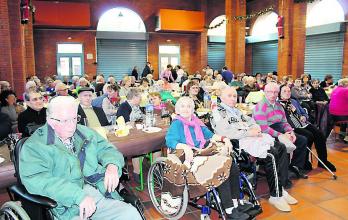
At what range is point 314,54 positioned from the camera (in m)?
13.0

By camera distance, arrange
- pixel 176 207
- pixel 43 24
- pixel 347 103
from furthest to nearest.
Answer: pixel 43 24 → pixel 347 103 → pixel 176 207

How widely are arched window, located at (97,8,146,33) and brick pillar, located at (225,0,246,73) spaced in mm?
4284

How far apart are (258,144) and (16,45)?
7.52 meters

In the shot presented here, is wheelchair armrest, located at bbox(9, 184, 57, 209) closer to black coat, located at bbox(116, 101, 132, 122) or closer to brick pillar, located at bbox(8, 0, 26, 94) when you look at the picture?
black coat, located at bbox(116, 101, 132, 122)

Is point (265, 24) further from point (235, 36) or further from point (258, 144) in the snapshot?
point (258, 144)

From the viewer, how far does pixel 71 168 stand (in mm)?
2037

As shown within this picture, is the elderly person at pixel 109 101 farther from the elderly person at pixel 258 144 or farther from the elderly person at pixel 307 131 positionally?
Result: the elderly person at pixel 307 131

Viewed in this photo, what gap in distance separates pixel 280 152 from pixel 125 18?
1309 centimetres

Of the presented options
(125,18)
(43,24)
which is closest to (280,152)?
(43,24)

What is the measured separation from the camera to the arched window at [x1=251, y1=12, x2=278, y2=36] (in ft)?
49.2

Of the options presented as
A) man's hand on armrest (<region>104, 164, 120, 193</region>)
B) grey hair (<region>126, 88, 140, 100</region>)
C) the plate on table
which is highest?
grey hair (<region>126, 88, 140, 100</region>)

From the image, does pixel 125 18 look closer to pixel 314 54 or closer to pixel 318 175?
pixel 314 54

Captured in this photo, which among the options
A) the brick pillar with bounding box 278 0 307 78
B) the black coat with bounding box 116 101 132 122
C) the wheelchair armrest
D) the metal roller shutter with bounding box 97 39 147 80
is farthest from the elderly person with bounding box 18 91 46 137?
the metal roller shutter with bounding box 97 39 147 80

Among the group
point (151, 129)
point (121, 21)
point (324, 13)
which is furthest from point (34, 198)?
point (121, 21)
